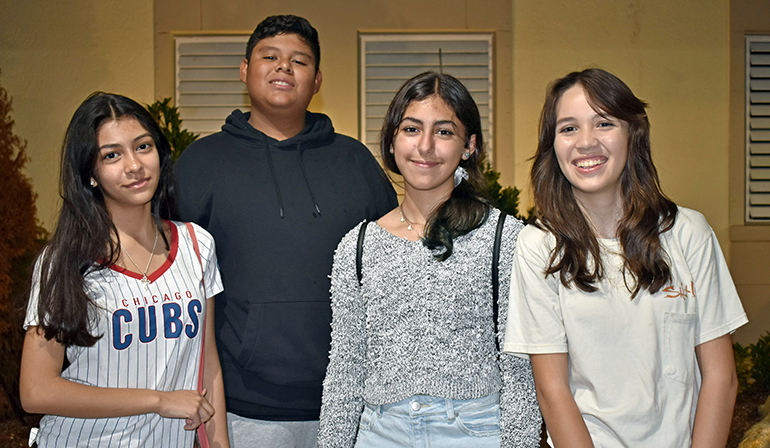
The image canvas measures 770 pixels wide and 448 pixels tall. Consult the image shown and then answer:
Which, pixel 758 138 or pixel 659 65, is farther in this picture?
pixel 758 138

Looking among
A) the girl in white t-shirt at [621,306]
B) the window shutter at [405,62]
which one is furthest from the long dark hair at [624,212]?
the window shutter at [405,62]

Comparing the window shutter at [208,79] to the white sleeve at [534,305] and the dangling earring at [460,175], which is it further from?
the white sleeve at [534,305]

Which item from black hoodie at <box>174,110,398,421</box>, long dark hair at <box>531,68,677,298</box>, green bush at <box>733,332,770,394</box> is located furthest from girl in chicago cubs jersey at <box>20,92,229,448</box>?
green bush at <box>733,332,770,394</box>

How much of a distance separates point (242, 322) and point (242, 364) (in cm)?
→ 15

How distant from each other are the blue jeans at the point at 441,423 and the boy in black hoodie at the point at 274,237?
1.80 ft

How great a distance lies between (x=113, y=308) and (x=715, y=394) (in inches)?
65.2

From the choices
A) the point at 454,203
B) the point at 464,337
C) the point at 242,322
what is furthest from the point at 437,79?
the point at 242,322

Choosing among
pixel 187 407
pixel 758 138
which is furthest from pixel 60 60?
pixel 758 138

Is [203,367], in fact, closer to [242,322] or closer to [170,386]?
[170,386]

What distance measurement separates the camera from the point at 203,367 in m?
1.95

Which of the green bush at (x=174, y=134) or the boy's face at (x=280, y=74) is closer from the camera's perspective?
the boy's face at (x=280, y=74)

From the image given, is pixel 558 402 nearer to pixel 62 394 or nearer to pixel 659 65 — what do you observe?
pixel 62 394

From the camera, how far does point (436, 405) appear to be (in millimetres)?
1707

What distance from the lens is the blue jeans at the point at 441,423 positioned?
1675mm
